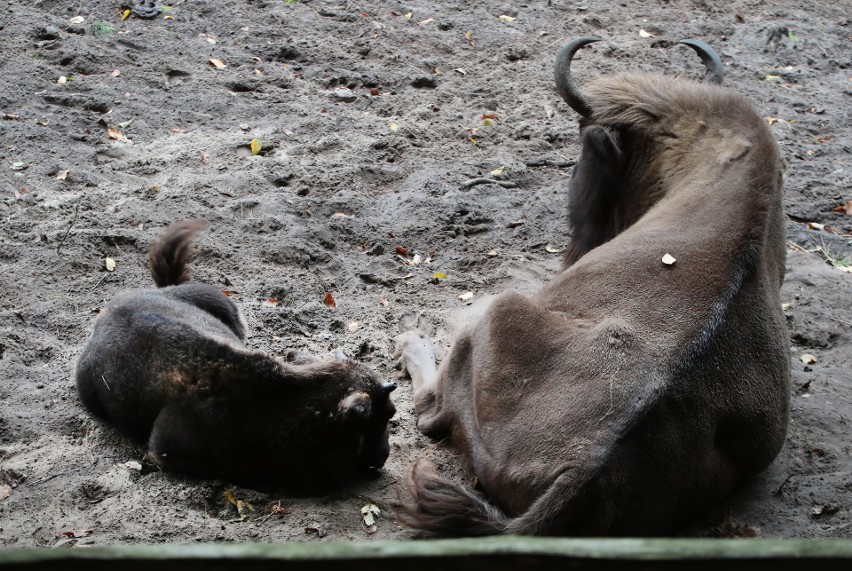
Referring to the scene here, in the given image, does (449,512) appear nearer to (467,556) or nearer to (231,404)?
(231,404)

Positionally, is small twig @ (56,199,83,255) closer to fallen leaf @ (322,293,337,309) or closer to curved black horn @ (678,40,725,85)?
fallen leaf @ (322,293,337,309)

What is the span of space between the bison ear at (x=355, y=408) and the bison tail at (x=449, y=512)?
39 cm

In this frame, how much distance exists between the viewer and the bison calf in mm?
3943

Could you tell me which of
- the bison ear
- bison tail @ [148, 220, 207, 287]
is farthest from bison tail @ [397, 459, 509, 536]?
bison tail @ [148, 220, 207, 287]

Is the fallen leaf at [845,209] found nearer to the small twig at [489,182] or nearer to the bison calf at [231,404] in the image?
the small twig at [489,182]

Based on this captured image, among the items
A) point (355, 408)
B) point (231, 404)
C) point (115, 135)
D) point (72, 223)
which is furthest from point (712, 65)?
point (115, 135)

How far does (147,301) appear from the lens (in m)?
4.41

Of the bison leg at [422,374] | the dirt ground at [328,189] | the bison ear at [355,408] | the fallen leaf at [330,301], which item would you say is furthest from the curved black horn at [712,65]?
the bison ear at [355,408]

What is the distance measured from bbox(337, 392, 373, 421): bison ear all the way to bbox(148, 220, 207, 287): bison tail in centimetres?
158

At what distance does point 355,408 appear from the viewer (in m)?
3.92

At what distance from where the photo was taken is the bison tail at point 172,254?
16.4 ft

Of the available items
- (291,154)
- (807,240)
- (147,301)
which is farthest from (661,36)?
(147,301)

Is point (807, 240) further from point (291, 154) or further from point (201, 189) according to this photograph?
point (201, 189)

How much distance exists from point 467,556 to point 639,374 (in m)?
2.37
